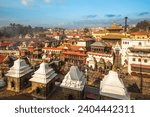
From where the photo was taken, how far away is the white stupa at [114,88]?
20.4 ft

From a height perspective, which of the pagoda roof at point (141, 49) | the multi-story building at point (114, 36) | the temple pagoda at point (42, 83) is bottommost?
the temple pagoda at point (42, 83)

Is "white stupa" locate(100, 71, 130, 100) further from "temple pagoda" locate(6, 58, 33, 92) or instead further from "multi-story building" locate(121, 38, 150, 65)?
"multi-story building" locate(121, 38, 150, 65)

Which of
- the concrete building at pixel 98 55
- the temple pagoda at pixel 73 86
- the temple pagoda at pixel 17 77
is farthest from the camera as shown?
the concrete building at pixel 98 55

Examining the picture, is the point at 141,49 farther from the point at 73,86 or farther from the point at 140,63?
the point at 73,86

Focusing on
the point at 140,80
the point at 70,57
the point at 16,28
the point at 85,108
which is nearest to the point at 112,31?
the point at 70,57

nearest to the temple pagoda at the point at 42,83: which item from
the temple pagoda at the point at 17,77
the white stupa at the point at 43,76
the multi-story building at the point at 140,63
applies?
the white stupa at the point at 43,76

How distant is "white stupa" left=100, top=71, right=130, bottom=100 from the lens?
20.4 feet

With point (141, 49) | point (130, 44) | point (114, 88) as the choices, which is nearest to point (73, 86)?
point (114, 88)

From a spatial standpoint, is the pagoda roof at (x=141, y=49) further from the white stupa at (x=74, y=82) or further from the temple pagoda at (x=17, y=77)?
the temple pagoda at (x=17, y=77)

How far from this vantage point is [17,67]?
28.3ft

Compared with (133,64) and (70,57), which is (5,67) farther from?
(133,64)

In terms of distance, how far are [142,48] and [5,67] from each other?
14.9m

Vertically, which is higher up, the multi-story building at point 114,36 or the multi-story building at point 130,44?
the multi-story building at point 114,36

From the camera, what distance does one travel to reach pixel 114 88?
6.36 metres
